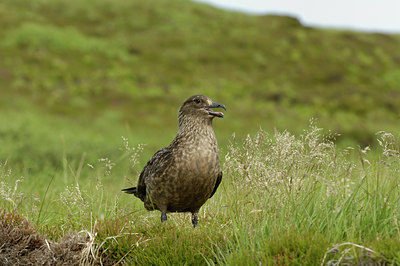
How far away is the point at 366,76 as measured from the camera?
2195 inches

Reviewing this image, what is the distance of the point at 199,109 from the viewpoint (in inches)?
237

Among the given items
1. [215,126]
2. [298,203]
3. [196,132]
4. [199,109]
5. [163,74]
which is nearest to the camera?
[298,203]

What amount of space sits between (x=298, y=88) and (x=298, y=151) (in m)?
45.5

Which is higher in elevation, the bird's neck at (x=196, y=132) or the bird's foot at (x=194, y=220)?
the bird's neck at (x=196, y=132)

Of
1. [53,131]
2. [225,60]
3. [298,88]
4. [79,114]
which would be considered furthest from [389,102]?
[53,131]

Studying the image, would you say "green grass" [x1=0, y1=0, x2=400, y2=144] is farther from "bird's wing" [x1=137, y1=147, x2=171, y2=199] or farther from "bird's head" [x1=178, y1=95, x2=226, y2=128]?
"bird's head" [x1=178, y1=95, x2=226, y2=128]

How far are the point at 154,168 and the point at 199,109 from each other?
95cm

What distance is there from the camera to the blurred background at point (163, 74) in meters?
24.8

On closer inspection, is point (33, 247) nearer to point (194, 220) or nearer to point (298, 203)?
point (194, 220)

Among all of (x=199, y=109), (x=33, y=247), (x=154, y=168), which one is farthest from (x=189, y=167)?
(x=33, y=247)

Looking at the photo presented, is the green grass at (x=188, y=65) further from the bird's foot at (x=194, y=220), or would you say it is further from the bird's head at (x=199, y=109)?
the bird's foot at (x=194, y=220)

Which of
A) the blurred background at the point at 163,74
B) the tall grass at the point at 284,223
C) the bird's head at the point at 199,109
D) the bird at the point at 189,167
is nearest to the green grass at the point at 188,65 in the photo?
the blurred background at the point at 163,74

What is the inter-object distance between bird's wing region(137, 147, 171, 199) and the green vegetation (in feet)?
0.61

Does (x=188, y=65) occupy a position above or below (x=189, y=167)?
below
